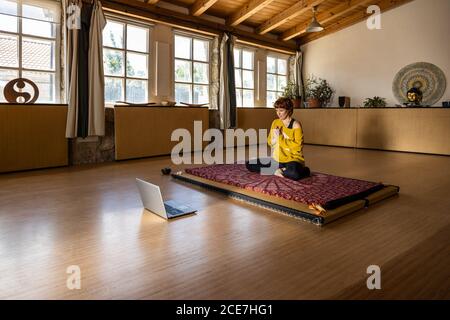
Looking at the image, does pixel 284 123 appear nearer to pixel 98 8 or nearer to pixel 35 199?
pixel 35 199

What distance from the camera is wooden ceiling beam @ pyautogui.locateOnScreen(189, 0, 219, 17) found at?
6.17 m

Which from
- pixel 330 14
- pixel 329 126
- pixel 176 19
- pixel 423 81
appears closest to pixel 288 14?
pixel 330 14

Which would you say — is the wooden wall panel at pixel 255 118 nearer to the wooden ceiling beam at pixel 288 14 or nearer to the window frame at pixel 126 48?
the wooden ceiling beam at pixel 288 14

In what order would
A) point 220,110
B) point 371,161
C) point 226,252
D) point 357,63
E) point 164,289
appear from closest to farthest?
point 164,289, point 226,252, point 371,161, point 220,110, point 357,63

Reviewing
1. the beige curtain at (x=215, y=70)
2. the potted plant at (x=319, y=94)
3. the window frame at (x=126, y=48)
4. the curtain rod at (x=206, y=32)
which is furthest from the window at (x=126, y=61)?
the potted plant at (x=319, y=94)

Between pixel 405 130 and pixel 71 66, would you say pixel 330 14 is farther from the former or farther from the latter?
pixel 71 66

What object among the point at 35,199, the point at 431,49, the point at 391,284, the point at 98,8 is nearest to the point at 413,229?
the point at 391,284

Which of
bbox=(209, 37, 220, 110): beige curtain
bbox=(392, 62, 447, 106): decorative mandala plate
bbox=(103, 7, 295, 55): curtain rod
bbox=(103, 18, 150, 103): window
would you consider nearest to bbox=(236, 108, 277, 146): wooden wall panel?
bbox=(209, 37, 220, 110): beige curtain

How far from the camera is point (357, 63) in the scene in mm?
8352

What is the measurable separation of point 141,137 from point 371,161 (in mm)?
3831

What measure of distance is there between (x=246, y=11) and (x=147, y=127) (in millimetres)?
3112

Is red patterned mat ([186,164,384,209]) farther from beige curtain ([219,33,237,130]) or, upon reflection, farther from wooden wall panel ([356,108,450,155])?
wooden wall panel ([356,108,450,155])

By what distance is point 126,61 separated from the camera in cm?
588

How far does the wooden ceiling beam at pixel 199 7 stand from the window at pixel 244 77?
1.62 metres
